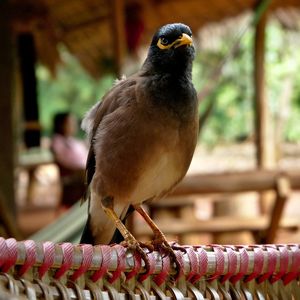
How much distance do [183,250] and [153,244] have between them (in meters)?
0.21

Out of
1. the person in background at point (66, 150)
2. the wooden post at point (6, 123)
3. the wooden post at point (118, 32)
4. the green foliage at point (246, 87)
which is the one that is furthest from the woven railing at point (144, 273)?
the green foliage at point (246, 87)

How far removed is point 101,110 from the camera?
2.50 meters

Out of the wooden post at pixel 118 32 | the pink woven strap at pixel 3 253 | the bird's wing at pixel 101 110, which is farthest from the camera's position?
the wooden post at pixel 118 32

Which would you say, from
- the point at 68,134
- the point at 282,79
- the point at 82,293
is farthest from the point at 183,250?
the point at 282,79

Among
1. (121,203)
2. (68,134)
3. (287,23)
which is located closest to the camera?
(121,203)

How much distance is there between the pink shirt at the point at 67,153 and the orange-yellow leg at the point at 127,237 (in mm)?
4015

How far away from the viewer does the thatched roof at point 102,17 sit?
277 inches

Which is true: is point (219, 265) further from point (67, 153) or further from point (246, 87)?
point (246, 87)

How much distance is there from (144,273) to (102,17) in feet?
21.4

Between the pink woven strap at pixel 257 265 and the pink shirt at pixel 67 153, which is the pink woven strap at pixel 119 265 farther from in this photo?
the pink shirt at pixel 67 153

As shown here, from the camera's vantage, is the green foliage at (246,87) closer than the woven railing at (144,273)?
No

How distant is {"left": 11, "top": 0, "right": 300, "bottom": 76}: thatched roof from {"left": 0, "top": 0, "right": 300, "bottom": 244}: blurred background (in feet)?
0.05

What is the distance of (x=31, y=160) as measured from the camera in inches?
351

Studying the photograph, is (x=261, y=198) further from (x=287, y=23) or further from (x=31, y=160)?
(x=31, y=160)
